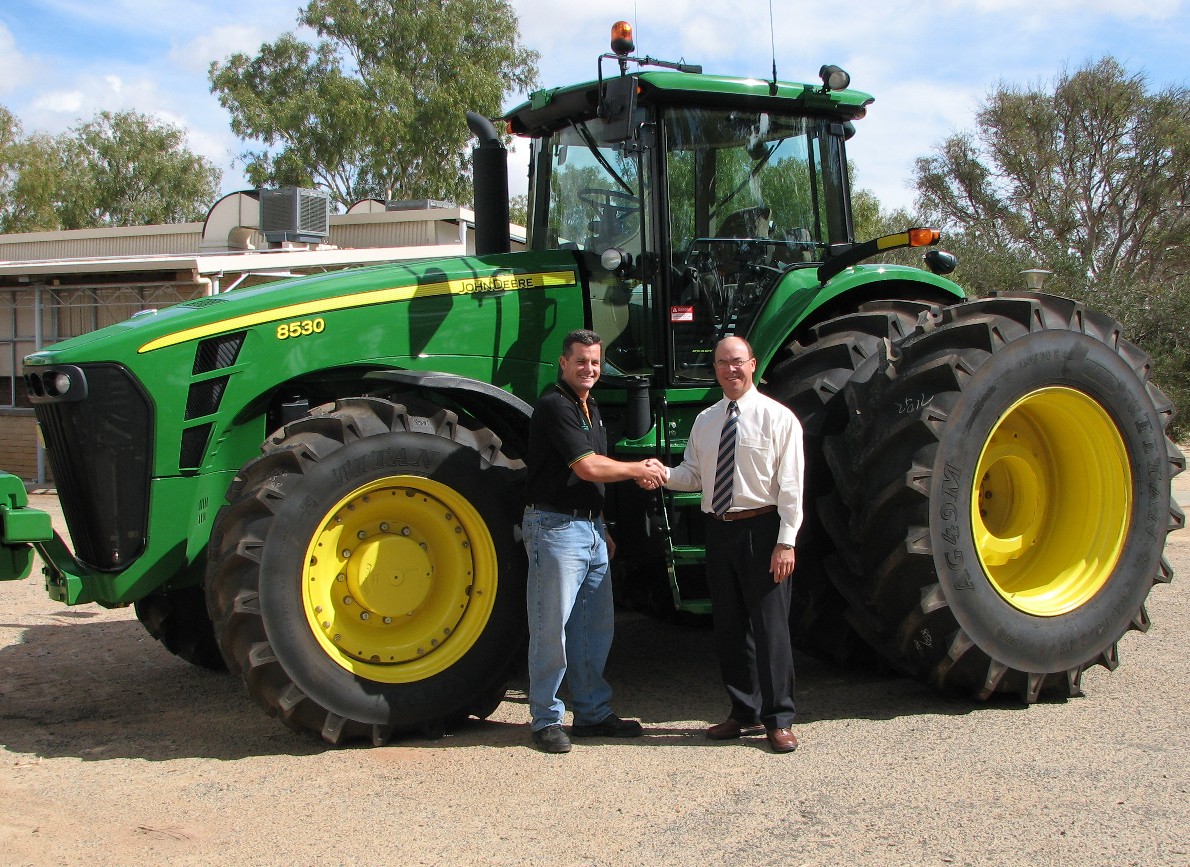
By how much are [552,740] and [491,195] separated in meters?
2.94

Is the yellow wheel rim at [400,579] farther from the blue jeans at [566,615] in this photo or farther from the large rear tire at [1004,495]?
the large rear tire at [1004,495]

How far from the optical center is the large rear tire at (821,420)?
511 cm

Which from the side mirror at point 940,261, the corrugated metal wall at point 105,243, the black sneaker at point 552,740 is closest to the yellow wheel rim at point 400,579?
the black sneaker at point 552,740

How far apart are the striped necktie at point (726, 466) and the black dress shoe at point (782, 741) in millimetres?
897

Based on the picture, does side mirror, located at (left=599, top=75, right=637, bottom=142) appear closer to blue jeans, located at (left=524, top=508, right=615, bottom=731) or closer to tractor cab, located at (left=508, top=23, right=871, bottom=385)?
tractor cab, located at (left=508, top=23, right=871, bottom=385)

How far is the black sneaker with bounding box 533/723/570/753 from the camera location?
455cm

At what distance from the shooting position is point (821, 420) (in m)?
5.09

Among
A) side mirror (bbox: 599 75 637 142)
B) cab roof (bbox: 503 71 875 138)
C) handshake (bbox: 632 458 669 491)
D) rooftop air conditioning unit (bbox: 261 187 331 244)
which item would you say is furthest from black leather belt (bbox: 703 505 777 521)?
rooftop air conditioning unit (bbox: 261 187 331 244)

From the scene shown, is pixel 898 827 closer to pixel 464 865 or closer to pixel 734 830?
pixel 734 830

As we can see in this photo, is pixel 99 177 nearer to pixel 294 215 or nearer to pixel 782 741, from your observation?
pixel 294 215

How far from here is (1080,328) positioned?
5.32 m

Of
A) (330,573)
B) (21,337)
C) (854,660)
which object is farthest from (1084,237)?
(330,573)

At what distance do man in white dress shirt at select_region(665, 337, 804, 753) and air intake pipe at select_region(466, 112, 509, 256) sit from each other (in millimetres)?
1903

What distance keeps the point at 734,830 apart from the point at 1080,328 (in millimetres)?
2997
